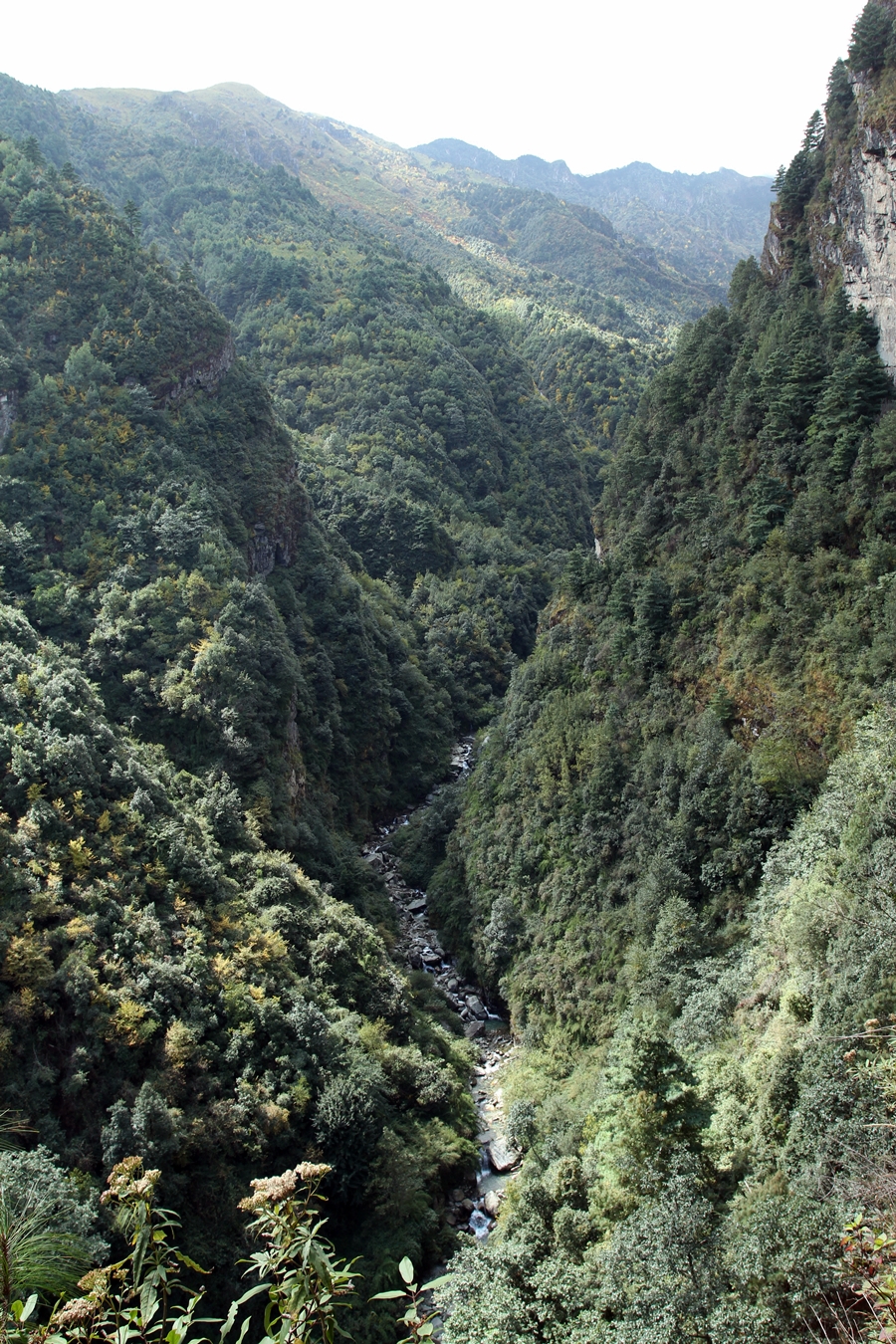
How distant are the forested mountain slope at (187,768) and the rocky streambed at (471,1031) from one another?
1755 millimetres

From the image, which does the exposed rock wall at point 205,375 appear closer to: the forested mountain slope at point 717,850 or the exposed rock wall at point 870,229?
the forested mountain slope at point 717,850

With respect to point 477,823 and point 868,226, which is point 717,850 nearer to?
point 477,823

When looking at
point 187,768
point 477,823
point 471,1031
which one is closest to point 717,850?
point 471,1031

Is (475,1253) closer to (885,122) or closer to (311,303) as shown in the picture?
(885,122)

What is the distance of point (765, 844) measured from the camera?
3794 centimetres

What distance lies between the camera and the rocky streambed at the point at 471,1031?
3916 cm

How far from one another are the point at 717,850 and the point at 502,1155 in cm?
1836

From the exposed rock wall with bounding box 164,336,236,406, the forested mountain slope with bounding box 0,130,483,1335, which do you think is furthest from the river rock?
the exposed rock wall with bounding box 164,336,236,406

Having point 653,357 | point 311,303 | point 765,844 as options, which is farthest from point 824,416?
point 653,357

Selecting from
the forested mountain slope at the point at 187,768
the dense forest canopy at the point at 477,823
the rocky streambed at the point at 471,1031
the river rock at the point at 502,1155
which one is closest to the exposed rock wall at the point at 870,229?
the dense forest canopy at the point at 477,823

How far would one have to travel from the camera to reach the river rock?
4072 cm

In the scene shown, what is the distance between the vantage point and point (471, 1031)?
50938mm

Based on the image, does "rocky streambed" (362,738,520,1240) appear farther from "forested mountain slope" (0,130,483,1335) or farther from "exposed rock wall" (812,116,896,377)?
"exposed rock wall" (812,116,896,377)

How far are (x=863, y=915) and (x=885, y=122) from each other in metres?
41.6
